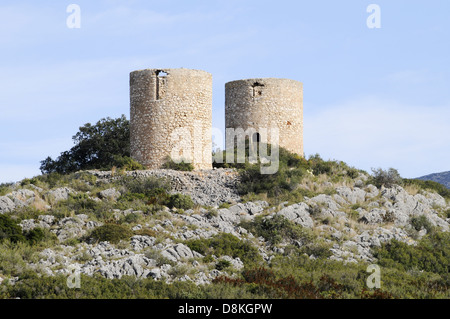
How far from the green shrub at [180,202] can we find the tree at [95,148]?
11.6m

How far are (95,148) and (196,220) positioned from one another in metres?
15.4

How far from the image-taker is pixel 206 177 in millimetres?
26812

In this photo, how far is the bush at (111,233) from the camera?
19578 millimetres

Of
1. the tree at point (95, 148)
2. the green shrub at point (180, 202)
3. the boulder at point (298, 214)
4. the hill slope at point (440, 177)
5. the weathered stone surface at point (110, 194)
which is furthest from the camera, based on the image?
the hill slope at point (440, 177)

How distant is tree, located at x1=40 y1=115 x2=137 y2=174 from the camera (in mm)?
35188

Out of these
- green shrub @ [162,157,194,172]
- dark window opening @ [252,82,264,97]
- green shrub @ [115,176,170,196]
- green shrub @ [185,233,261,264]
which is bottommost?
green shrub @ [185,233,261,264]

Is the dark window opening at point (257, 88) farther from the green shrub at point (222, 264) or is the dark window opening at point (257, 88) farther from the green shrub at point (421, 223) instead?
the green shrub at point (222, 264)

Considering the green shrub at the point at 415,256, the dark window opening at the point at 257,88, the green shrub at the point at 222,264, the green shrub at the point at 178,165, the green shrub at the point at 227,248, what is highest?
the dark window opening at the point at 257,88

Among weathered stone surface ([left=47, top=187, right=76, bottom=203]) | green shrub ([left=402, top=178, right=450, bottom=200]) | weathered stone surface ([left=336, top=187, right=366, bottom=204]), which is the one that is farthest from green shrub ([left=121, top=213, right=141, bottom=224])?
green shrub ([left=402, top=178, right=450, bottom=200])

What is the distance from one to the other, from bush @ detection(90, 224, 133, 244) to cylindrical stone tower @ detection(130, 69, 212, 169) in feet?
26.1

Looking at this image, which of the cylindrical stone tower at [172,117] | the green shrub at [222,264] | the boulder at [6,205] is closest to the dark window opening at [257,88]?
the cylindrical stone tower at [172,117]

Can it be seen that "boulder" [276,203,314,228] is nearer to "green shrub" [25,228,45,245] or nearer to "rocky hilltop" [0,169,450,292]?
"rocky hilltop" [0,169,450,292]

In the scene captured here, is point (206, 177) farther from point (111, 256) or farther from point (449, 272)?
point (449, 272)

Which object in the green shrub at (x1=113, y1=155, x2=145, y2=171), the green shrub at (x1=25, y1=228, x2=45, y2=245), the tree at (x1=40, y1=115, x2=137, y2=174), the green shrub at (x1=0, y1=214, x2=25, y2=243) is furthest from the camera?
the tree at (x1=40, y1=115, x2=137, y2=174)
